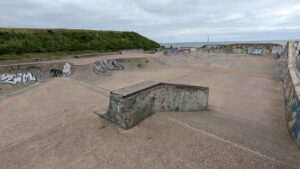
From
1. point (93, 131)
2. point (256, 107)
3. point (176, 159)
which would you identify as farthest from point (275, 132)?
point (93, 131)

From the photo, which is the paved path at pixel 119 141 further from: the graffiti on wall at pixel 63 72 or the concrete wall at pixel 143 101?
the graffiti on wall at pixel 63 72

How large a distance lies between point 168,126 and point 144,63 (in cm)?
1427

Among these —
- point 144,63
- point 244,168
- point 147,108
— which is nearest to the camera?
point 244,168

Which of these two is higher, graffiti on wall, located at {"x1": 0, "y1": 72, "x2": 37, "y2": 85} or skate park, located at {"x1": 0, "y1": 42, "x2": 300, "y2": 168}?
graffiti on wall, located at {"x1": 0, "y1": 72, "x2": 37, "y2": 85}

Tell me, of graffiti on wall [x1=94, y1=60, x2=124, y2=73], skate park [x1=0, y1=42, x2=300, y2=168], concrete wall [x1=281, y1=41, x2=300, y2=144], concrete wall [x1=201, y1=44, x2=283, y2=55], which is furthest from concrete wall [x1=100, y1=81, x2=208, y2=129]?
concrete wall [x1=201, y1=44, x2=283, y2=55]

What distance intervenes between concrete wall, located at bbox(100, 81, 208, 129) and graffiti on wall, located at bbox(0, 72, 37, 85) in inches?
381

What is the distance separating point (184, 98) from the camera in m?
5.50

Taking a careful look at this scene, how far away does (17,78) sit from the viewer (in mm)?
10375

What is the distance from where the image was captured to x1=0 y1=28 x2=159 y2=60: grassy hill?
51.4 feet

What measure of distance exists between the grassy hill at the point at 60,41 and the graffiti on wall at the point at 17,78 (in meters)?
5.10

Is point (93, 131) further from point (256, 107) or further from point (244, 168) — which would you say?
point (256, 107)

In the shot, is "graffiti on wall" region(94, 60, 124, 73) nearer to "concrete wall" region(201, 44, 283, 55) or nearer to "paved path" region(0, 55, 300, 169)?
"paved path" region(0, 55, 300, 169)

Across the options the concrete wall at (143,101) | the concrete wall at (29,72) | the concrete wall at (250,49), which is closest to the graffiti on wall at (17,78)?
the concrete wall at (29,72)

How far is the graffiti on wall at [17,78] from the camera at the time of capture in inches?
391
